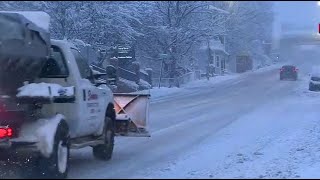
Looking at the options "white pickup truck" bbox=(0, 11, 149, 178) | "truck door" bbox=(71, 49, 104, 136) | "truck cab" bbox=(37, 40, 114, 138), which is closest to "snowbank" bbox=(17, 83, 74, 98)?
"white pickup truck" bbox=(0, 11, 149, 178)

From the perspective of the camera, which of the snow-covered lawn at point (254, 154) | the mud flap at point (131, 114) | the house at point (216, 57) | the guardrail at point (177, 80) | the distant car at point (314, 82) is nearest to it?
the snow-covered lawn at point (254, 154)

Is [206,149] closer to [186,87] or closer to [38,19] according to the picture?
[38,19]

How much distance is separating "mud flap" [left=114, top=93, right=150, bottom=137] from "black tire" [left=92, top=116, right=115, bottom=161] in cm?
68

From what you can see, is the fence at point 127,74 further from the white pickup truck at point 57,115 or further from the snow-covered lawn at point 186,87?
the white pickup truck at point 57,115

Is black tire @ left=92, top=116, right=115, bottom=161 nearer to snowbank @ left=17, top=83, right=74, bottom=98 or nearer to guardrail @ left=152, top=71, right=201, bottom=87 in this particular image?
snowbank @ left=17, top=83, right=74, bottom=98

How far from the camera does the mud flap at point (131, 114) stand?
10.6 meters

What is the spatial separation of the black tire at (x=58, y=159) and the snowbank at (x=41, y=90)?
15.9 inches

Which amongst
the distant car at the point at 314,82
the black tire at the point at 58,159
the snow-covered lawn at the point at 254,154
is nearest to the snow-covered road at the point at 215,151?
the snow-covered lawn at the point at 254,154

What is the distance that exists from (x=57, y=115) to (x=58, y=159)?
0.57m

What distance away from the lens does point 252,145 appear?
11570mm

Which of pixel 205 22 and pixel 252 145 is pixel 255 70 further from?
pixel 252 145

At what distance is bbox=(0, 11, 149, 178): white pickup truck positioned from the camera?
7.22 metres

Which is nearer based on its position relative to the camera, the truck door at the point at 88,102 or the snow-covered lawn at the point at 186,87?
the truck door at the point at 88,102

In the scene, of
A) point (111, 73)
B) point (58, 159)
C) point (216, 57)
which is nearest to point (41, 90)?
point (58, 159)
